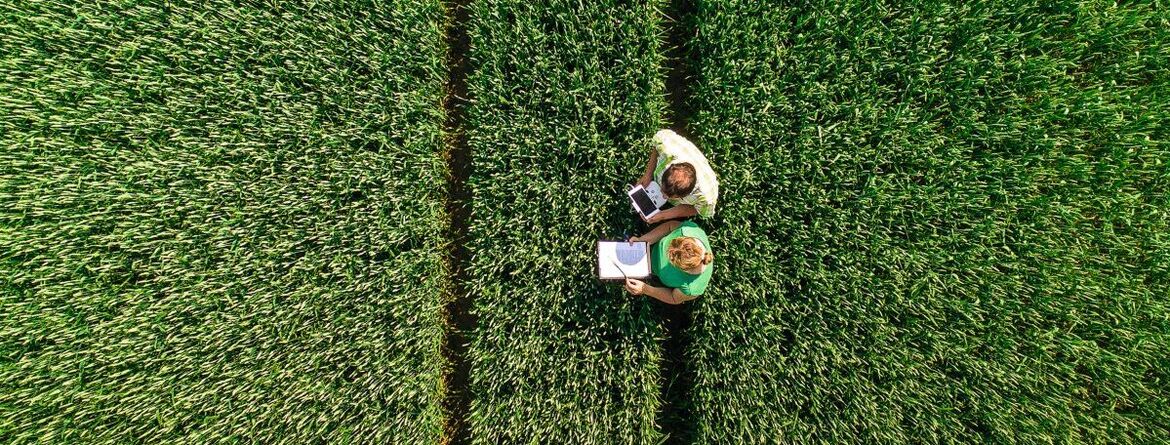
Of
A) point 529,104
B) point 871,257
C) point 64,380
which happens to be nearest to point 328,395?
point 64,380

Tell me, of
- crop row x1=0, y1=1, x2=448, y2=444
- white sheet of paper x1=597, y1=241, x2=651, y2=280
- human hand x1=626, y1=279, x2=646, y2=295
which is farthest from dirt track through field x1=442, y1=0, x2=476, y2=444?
human hand x1=626, y1=279, x2=646, y2=295

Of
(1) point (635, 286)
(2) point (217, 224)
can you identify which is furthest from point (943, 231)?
(2) point (217, 224)

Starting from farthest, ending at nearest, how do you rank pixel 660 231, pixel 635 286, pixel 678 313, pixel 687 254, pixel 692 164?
pixel 678 313 → pixel 660 231 → pixel 635 286 → pixel 692 164 → pixel 687 254

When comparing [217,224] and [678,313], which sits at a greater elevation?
[217,224]

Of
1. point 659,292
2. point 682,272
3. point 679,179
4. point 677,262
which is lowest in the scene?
point 659,292

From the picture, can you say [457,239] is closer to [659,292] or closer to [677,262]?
[659,292]

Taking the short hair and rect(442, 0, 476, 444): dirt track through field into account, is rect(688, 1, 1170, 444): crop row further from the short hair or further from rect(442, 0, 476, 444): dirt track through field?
rect(442, 0, 476, 444): dirt track through field
